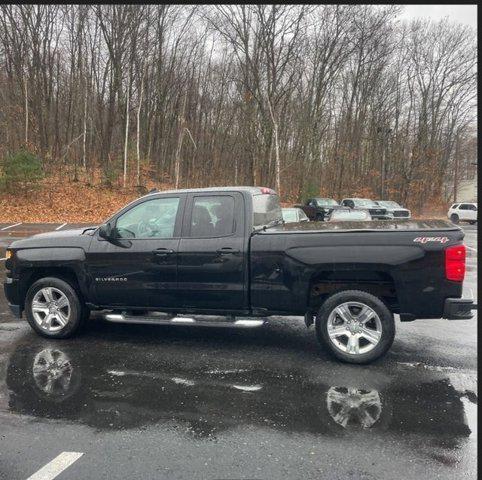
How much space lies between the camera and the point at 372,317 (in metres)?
5.20

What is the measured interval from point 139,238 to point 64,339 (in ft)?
5.57

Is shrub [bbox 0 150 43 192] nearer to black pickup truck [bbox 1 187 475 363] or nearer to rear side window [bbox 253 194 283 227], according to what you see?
black pickup truck [bbox 1 187 475 363]

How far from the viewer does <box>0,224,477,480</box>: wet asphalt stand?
3340 millimetres

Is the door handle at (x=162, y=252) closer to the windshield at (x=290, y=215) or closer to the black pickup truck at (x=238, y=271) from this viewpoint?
the black pickup truck at (x=238, y=271)

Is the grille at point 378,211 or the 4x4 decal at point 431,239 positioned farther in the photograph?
the grille at point 378,211

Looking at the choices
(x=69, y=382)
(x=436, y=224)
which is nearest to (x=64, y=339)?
(x=69, y=382)

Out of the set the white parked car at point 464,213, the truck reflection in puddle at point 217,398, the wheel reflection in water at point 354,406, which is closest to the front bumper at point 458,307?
the truck reflection in puddle at point 217,398

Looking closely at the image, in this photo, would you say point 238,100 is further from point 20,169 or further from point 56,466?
point 56,466

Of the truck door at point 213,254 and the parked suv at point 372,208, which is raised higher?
the parked suv at point 372,208

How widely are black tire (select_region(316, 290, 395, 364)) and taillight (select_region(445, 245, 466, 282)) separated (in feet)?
2.48

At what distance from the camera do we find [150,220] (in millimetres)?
5910

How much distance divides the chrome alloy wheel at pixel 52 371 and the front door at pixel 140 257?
0.84 meters

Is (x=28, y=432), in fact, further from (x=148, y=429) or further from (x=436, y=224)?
(x=436, y=224)

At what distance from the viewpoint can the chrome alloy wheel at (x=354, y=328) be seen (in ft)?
17.0
